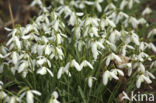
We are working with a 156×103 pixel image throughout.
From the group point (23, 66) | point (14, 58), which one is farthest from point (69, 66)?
point (14, 58)

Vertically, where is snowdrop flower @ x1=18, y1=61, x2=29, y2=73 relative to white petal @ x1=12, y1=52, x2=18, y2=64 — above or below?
below

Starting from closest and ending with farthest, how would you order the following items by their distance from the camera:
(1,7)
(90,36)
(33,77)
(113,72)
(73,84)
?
(113,72)
(33,77)
(73,84)
(90,36)
(1,7)

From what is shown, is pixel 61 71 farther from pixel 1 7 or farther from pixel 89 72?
pixel 1 7

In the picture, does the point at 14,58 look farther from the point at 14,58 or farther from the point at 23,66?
the point at 23,66

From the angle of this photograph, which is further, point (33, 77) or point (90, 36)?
point (90, 36)

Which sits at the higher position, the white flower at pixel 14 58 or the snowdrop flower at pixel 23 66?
the white flower at pixel 14 58

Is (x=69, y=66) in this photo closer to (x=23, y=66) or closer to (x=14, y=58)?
(x=23, y=66)

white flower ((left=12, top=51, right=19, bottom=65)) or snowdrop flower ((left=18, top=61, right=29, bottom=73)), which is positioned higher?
white flower ((left=12, top=51, right=19, bottom=65))

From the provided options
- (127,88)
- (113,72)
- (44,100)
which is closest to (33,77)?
(44,100)

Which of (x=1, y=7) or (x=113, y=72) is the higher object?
(x=1, y=7)

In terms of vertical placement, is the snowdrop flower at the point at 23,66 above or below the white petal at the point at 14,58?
below

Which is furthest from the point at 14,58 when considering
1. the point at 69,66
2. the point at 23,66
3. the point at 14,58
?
the point at 69,66
